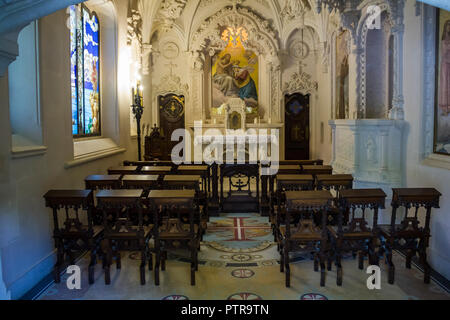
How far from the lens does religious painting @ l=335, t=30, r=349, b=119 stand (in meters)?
10.0

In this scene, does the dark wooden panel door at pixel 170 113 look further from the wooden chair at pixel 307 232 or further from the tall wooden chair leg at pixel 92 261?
the wooden chair at pixel 307 232

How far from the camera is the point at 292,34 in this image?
14000mm

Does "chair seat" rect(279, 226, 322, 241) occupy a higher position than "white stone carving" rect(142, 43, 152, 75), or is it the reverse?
"white stone carving" rect(142, 43, 152, 75)

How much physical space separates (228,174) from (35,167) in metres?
3.82

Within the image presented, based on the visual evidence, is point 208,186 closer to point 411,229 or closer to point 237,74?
point 411,229

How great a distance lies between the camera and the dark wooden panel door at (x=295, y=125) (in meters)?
14.3

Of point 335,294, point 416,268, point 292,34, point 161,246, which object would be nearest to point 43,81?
point 161,246

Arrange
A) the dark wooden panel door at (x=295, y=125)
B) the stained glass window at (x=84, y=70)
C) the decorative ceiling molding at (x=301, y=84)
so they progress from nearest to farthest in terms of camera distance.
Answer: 1. the stained glass window at (x=84, y=70)
2. the decorative ceiling molding at (x=301, y=84)
3. the dark wooden panel door at (x=295, y=125)

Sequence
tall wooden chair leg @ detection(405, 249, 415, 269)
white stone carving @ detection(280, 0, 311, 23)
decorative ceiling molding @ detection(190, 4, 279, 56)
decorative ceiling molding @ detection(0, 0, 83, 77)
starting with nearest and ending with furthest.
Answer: decorative ceiling molding @ detection(0, 0, 83, 77) → tall wooden chair leg @ detection(405, 249, 415, 269) → white stone carving @ detection(280, 0, 311, 23) → decorative ceiling molding @ detection(190, 4, 279, 56)

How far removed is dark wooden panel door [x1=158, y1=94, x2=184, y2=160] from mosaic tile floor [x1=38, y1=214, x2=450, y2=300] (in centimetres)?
924

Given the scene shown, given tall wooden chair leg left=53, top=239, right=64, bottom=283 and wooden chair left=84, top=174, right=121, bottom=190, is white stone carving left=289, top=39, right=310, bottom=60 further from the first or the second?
tall wooden chair leg left=53, top=239, right=64, bottom=283

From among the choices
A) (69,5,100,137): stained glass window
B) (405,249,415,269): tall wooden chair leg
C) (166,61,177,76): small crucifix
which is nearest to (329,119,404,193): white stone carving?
(405,249,415,269): tall wooden chair leg

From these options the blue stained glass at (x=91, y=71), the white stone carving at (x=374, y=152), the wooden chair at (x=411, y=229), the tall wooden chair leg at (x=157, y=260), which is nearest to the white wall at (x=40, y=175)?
the tall wooden chair leg at (x=157, y=260)

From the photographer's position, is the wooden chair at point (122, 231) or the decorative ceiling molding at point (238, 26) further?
the decorative ceiling molding at point (238, 26)
